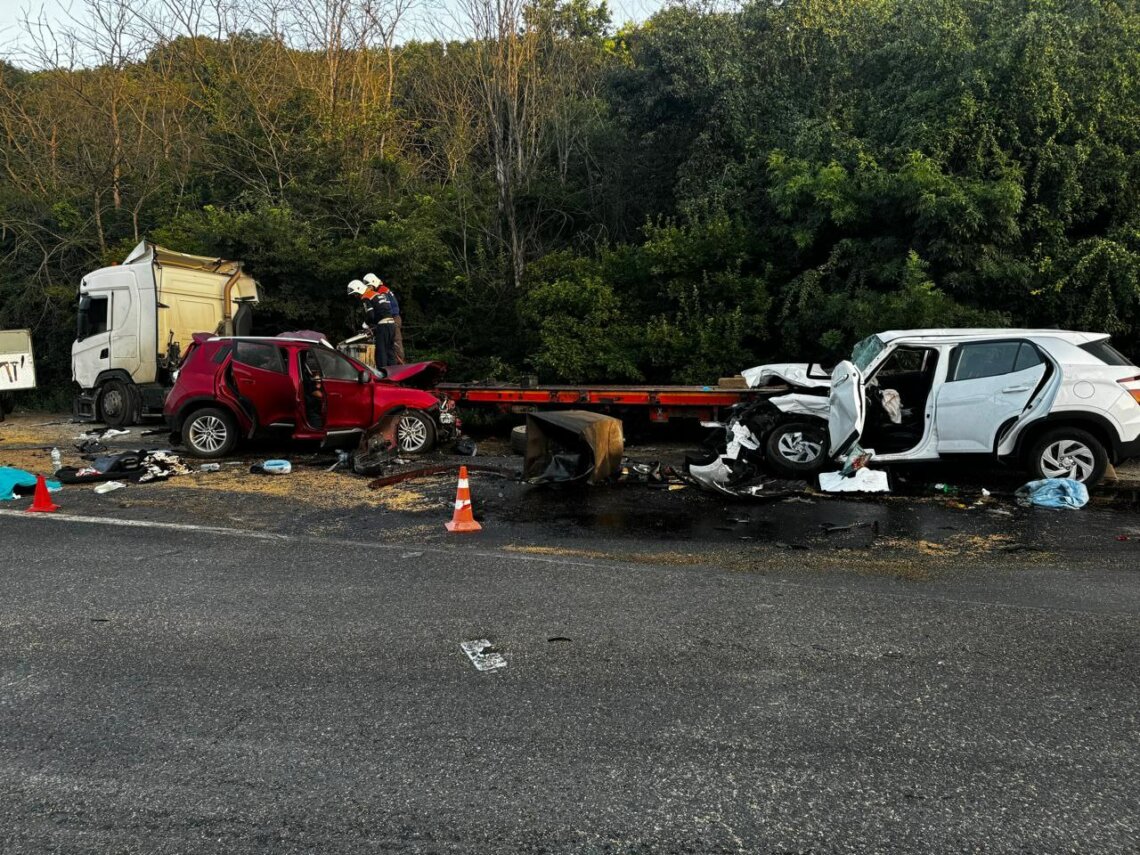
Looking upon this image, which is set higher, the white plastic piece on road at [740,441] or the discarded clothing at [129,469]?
the white plastic piece on road at [740,441]

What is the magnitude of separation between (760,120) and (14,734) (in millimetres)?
16873

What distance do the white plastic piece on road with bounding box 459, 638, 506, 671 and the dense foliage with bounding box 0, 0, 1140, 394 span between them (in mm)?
10344

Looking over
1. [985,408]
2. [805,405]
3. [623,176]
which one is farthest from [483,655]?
[623,176]

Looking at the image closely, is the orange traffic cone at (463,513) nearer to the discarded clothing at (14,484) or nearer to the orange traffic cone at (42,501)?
the orange traffic cone at (42,501)

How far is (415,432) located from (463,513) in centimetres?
463

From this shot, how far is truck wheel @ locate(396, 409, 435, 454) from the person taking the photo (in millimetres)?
12461

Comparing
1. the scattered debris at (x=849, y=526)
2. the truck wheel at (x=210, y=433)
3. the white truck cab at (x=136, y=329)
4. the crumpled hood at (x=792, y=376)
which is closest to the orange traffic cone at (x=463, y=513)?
the scattered debris at (x=849, y=526)

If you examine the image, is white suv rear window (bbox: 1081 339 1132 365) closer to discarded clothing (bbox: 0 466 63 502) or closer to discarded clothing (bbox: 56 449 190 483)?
discarded clothing (bbox: 56 449 190 483)

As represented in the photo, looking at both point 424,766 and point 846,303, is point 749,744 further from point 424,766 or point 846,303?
point 846,303

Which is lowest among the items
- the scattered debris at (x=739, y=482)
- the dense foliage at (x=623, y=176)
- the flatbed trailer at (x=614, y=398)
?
the scattered debris at (x=739, y=482)

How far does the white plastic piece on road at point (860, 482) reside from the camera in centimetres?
939

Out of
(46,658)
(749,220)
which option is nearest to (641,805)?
(46,658)

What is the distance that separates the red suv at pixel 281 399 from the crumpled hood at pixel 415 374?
2.10 feet

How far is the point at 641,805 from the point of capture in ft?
10.4
